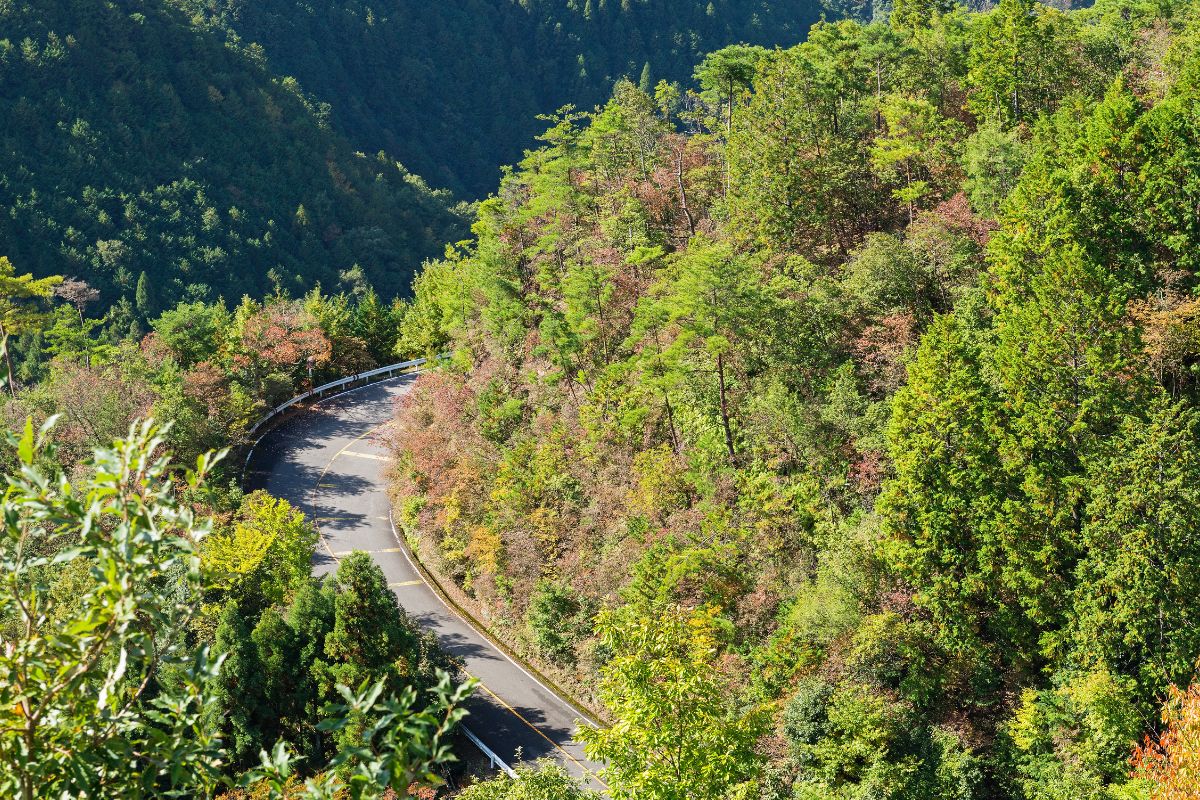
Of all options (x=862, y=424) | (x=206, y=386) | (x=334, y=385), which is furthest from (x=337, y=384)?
(x=862, y=424)

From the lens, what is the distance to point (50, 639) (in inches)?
212

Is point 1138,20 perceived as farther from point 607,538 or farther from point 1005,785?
point 1005,785

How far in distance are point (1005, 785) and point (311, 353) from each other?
4048 cm

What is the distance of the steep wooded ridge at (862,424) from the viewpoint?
64.8 ft

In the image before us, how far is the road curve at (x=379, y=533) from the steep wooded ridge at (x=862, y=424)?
141 centimetres

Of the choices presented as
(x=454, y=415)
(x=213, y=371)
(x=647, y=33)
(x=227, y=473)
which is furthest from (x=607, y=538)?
(x=647, y=33)

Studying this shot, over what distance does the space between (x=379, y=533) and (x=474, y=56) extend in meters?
118

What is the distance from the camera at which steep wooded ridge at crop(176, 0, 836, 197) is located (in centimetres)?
12725

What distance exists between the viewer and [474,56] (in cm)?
14288

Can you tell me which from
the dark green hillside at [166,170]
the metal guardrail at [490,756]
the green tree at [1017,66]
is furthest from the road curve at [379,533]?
the dark green hillside at [166,170]

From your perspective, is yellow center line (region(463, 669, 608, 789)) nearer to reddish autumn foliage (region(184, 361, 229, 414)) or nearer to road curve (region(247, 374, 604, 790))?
road curve (region(247, 374, 604, 790))

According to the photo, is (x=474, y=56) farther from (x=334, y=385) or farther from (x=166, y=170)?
(x=334, y=385)

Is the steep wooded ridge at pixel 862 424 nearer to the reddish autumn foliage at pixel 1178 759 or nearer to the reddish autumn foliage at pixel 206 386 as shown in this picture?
the reddish autumn foliage at pixel 1178 759

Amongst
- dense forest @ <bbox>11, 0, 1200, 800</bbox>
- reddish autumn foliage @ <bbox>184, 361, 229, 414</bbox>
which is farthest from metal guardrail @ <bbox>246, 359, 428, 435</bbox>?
reddish autumn foliage @ <bbox>184, 361, 229, 414</bbox>
